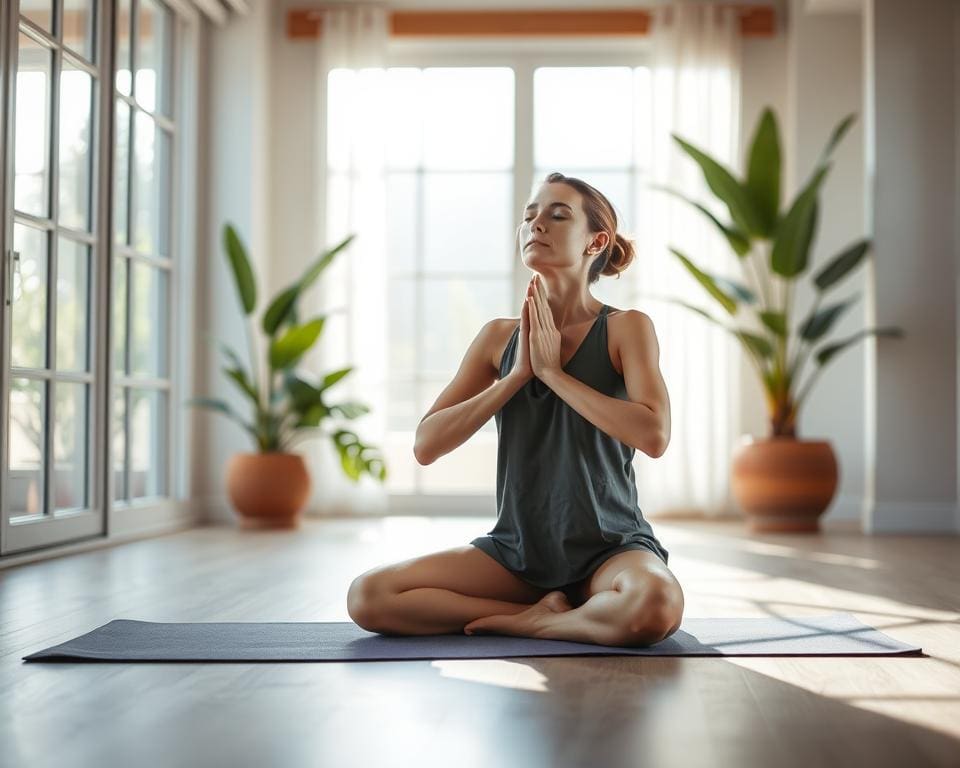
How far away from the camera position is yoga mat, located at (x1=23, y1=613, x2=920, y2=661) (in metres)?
2.14

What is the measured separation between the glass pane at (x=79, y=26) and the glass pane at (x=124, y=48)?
0.83 ft

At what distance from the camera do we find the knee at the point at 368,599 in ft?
7.56

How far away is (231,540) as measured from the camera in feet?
15.7

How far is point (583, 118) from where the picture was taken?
6.25 metres

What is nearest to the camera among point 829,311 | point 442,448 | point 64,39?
point 442,448

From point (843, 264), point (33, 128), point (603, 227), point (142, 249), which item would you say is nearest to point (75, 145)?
point (33, 128)

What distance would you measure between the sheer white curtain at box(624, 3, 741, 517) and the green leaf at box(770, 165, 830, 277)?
0.80 metres

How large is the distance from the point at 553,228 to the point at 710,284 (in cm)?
303

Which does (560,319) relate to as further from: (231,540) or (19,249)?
(231,540)

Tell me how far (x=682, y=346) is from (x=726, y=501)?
2.65ft

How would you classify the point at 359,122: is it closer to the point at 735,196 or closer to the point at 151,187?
the point at 151,187

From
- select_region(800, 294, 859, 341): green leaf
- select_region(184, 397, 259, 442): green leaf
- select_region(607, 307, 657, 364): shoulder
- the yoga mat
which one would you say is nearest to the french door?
select_region(184, 397, 259, 442): green leaf

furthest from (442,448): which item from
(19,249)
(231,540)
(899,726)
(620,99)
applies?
(620,99)

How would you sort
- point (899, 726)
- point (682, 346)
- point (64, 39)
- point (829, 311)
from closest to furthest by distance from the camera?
point (899, 726) → point (64, 39) → point (829, 311) → point (682, 346)
